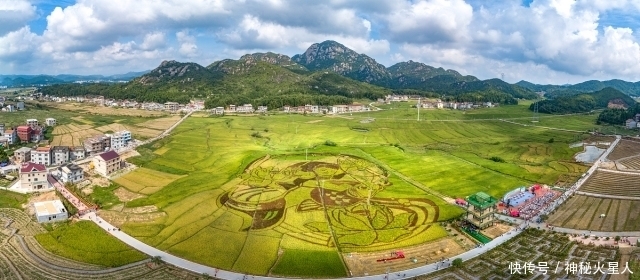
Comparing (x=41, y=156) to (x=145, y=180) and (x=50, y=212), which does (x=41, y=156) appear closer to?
(x=145, y=180)

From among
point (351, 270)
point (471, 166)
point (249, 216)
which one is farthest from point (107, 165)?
point (471, 166)

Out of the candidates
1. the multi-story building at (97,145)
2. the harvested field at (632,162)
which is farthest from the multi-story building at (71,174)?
the harvested field at (632,162)

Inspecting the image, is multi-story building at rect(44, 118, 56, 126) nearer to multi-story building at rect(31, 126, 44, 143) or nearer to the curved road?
multi-story building at rect(31, 126, 44, 143)

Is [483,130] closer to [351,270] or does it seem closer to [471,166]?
[471,166]

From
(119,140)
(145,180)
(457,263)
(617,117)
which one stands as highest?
(617,117)

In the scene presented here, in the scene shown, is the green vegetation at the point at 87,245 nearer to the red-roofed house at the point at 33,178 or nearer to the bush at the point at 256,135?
the red-roofed house at the point at 33,178

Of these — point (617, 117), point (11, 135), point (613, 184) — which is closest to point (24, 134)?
point (11, 135)
